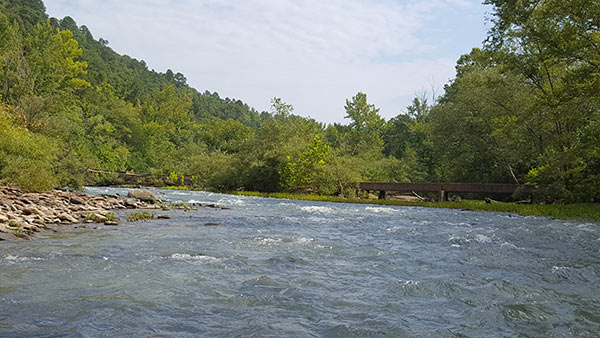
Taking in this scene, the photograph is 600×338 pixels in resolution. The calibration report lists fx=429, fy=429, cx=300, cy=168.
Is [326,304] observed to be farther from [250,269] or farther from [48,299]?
[48,299]

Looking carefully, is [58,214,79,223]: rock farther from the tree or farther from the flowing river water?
the tree

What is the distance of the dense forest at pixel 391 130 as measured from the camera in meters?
19.0

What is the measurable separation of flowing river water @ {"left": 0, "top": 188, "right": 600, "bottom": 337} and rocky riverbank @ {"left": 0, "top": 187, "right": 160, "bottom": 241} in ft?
3.22

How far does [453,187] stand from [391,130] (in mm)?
45833

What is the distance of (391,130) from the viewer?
7150cm

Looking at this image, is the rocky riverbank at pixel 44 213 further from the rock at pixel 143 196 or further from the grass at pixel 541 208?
the grass at pixel 541 208

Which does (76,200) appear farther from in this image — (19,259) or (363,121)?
(363,121)

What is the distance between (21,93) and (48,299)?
47258 mm

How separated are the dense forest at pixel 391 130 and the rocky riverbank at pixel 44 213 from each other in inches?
121

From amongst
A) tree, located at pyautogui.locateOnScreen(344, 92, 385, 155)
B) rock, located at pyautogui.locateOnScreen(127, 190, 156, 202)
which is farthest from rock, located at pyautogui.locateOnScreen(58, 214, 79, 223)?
tree, located at pyautogui.locateOnScreen(344, 92, 385, 155)

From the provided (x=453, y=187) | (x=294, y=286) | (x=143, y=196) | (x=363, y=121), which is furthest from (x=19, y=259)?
(x=363, y=121)

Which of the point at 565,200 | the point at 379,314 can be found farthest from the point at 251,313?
the point at 565,200

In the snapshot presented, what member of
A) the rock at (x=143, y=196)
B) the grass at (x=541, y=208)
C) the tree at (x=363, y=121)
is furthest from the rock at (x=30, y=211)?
the tree at (x=363, y=121)

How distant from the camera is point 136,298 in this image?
5.38m
